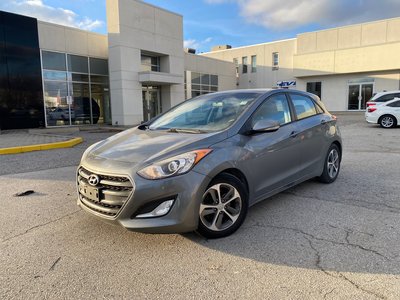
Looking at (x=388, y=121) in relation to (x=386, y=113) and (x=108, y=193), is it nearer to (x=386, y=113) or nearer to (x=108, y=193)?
(x=386, y=113)

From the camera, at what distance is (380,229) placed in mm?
3785

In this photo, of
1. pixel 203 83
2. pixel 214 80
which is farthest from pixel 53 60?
pixel 214 80

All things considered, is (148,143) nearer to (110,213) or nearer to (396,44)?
(110,213)

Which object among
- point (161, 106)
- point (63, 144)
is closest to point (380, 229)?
point (63, 144)

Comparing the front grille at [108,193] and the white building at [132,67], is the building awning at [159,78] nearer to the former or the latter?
the white building at [132,67]

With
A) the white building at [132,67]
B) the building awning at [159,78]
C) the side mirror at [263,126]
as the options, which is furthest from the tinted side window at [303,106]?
the building awning at [159,78]

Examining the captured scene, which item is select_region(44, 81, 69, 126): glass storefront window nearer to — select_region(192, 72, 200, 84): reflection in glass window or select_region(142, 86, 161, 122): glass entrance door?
select_region(142, 86, 161, 122): glass entrance door

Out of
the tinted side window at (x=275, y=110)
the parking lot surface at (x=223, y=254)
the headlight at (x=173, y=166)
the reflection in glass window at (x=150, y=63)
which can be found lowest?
the parking lot surface at (x=223, y=254)

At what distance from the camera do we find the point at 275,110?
4609 mm

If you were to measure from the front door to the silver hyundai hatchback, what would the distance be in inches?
1155

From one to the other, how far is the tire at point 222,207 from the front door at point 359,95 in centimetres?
3110

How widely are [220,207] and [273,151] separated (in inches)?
44.7

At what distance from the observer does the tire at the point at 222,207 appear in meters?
3.48

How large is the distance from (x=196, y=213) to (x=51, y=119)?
18.1 m
